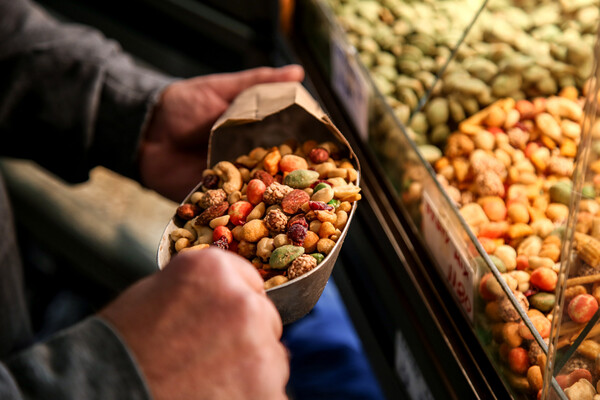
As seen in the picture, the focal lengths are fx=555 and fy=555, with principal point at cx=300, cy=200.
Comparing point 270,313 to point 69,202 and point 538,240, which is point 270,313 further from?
point 69,202

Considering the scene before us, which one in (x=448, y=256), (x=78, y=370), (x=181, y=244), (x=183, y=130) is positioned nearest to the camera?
(x=78, y=370)

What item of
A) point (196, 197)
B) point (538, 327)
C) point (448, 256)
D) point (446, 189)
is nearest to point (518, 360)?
point (538, 327)

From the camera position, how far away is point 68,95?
0.96m

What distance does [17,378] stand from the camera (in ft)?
1.35

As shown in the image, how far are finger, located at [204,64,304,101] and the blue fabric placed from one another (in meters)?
0.49

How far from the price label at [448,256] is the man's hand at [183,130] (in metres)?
0.34

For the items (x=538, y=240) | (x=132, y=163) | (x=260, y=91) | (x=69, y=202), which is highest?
(x=260, y=91)

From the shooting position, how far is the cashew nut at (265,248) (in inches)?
19.7

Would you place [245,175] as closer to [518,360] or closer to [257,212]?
[257,212]

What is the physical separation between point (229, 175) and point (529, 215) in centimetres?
39

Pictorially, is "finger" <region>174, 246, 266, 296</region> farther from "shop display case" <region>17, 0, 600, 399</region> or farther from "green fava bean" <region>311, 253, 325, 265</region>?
"shop display case" <region>17, 0, 600, 399</region>

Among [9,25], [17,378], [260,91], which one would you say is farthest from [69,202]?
[17,378]

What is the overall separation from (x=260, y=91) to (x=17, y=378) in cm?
39

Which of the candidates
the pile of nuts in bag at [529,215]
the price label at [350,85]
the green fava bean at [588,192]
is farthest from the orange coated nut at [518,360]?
the price label at [350,85]
